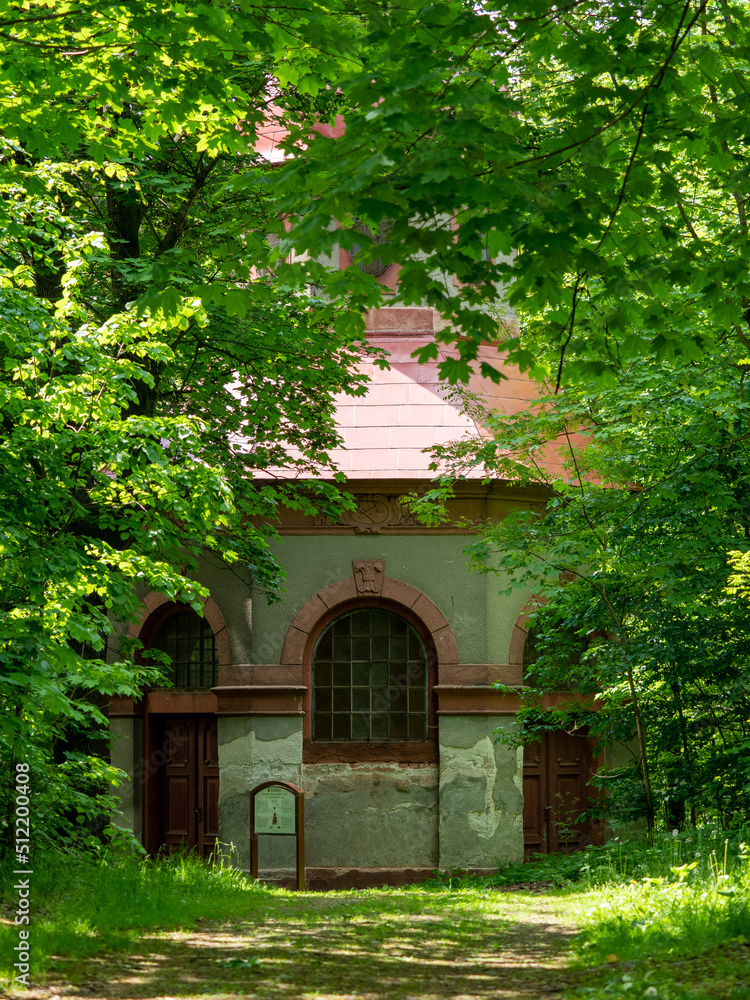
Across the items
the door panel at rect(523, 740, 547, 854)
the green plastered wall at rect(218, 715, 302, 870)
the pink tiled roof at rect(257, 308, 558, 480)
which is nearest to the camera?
the green plastered wall at rect(218, 715, 302, 870)

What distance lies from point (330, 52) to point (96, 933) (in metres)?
5.40

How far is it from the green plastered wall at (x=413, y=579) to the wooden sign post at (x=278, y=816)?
2770mm

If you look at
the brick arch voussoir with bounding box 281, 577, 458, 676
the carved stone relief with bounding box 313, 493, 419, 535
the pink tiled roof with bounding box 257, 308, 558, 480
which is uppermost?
the pink tiled roof with bounding box 257, 308, 558, 480

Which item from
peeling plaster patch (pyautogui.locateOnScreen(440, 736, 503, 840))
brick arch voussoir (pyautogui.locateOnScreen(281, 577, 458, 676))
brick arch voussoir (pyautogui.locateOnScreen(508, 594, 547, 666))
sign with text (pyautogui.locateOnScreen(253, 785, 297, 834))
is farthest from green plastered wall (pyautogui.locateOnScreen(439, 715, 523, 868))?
sign with text (pyautogui.locateOnScreen(253, 785, 297, 834))

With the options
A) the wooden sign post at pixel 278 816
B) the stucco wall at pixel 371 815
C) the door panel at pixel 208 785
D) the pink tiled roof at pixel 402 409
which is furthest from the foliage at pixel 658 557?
the door panel at pixel 208 785

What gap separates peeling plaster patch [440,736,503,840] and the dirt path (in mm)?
4908

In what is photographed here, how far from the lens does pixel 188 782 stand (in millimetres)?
14305

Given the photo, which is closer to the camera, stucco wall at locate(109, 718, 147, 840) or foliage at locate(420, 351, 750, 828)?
foliage at locate(420, 351, 750, 828)

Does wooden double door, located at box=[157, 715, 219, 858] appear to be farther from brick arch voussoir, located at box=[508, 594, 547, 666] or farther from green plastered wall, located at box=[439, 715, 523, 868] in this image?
brick arch voussoir, located at box=[508, 594, 547, 666]

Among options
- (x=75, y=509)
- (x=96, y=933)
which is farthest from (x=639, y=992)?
(x=75, y=509)

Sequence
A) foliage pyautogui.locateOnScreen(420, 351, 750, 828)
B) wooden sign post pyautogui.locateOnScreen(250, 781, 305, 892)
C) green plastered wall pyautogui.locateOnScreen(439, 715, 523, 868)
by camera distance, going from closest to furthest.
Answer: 1. foliage pyautogui.locateOnScreen(420, 351, 750, 828)
2. wooden sign post pyautogui.locateOnScreen(250, 781, 305, 892)
3. green plastered wall pyautogui.locateOnScreen(439, 715, 523, 868)

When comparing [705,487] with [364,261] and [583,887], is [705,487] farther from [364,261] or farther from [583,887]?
[364,261]

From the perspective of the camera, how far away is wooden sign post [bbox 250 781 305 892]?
1111 cm

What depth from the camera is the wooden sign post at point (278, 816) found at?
36.4ft
